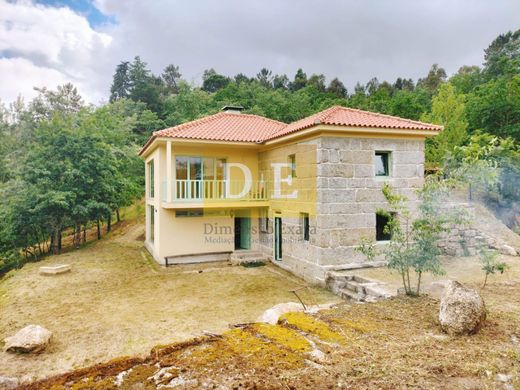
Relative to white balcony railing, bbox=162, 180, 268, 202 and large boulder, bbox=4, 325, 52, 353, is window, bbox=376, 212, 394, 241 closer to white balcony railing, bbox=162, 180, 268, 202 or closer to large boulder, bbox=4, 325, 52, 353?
white balcony railing, bbox=162, 180, 268, 202

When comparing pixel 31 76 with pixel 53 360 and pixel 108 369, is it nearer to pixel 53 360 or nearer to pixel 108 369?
pixel 53 360

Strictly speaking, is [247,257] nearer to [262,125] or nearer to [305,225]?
[305,225]

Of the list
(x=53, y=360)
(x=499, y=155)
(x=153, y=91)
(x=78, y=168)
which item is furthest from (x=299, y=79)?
(x=53, y=360)

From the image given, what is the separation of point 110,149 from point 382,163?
14.5 m

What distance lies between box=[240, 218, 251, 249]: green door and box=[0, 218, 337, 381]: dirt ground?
65.3 inches

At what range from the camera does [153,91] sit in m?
46.2

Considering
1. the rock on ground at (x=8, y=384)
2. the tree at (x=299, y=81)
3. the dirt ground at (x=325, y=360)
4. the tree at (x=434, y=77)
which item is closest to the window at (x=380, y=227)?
the dirt ground at (x=325, y=360)

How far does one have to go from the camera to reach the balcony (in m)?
13.0

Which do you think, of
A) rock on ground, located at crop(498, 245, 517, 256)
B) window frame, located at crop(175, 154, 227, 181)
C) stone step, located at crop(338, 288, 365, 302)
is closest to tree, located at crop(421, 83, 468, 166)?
rock on ground, located at crop(498, 245, 517, 256)

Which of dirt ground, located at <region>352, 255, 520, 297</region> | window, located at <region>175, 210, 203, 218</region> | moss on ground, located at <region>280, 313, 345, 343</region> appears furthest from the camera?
window, located at <region>175, 210, 203, 218</region>

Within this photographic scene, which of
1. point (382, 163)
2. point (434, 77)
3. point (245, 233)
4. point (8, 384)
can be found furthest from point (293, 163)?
point (434, 77)

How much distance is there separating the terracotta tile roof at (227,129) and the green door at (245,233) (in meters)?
3.87

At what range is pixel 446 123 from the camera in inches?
885

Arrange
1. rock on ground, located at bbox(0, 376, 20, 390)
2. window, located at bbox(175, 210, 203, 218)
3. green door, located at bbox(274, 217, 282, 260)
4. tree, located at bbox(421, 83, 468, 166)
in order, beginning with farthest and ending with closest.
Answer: tree, located at bbox(421, 83, 468, 166) → window, located at bbox(175, 210, 203, 218) → green door, located at bbox(274, 217, 282, 260) → rock on ground, located at bbox(0, 376, 20, 390)
